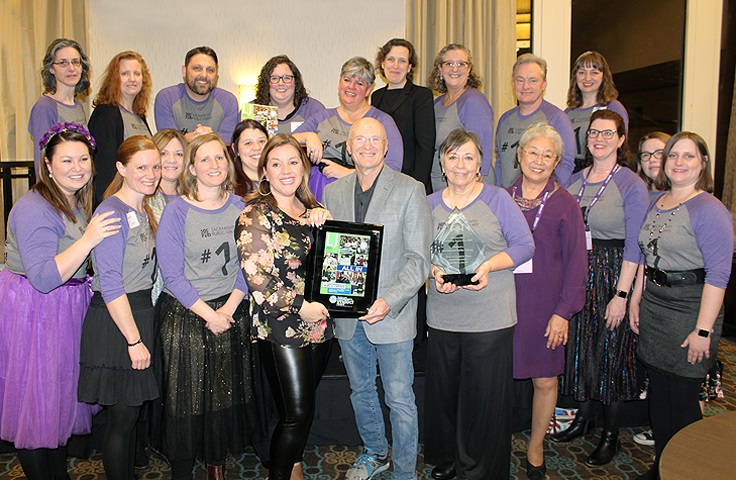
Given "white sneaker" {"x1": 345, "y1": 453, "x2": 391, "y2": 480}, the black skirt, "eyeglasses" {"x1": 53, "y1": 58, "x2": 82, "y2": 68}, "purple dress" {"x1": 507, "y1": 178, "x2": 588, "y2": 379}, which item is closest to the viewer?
the black skirt

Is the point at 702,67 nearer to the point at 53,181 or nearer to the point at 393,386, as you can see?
the point at 393,386

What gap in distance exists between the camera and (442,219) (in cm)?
267

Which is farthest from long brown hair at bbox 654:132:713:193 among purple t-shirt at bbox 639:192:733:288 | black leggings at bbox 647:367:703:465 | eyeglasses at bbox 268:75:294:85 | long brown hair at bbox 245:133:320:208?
eyeglasses at bbox 268:75:294:85

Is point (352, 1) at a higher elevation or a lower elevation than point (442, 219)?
higher

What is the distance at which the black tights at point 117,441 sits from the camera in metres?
2.44

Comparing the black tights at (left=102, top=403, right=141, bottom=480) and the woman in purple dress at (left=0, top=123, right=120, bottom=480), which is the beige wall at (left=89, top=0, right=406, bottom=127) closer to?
the woman in purple dress at (left=0, top=123, right=120, bottom=480)

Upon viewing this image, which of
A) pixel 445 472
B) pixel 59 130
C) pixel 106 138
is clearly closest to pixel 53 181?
pixel 59 130

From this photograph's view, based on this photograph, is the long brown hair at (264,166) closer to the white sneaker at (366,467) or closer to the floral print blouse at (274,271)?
the floral print blouse at (274,271)

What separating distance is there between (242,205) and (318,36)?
12.8 ft

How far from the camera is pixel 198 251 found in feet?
8.20

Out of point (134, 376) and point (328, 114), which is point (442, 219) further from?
point (134, 376)

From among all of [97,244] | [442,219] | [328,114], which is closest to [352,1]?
[328,114]

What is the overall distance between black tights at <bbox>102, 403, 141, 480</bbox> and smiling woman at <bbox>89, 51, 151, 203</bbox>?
1523 millimetres

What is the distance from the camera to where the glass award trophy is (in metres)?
2.55
